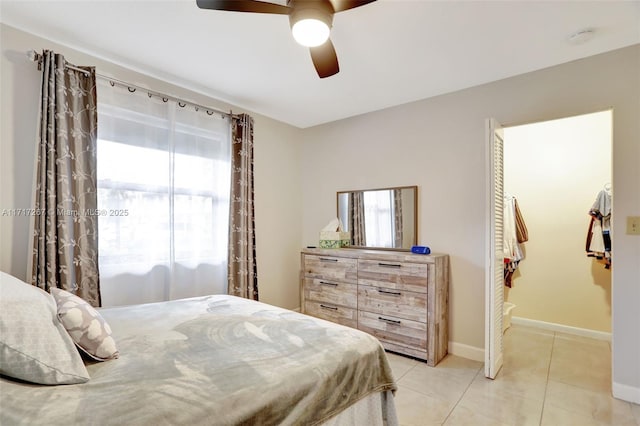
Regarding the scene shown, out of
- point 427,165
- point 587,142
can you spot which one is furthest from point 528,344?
point 587,142

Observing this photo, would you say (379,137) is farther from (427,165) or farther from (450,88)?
(450,88)

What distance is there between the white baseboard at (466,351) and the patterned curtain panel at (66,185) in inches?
118

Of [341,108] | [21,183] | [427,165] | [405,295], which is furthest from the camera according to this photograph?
[341,108]

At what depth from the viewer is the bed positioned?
0.89 metres

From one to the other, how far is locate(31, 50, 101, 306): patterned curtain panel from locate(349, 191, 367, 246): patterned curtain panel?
2.45 meters

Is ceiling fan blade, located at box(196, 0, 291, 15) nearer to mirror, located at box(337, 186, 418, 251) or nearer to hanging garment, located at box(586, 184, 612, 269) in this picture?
mirror, located at box(337, 186, 418, 251)

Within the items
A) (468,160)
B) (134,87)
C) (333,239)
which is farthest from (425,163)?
(134,87)

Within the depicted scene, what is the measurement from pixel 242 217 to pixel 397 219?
5.35ft

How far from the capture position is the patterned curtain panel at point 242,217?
316cm

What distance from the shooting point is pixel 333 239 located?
3.52m

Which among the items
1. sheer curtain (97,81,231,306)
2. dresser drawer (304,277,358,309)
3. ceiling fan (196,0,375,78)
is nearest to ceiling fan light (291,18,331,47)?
ceiling fan (196,0,375,78)

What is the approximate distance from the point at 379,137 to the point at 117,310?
287 cm

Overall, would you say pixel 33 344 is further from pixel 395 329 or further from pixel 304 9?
pixel 395 329

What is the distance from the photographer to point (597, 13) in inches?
73.4
